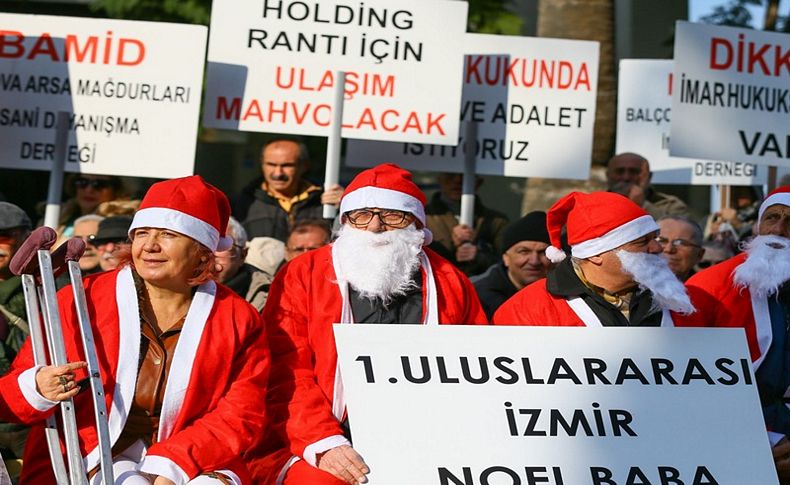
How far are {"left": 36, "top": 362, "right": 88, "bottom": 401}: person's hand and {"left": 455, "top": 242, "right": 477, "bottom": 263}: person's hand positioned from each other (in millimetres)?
3618

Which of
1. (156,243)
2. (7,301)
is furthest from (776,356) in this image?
(7,301)

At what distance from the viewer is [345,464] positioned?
185 inches

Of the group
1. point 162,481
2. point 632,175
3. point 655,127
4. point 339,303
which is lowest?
point 162,481

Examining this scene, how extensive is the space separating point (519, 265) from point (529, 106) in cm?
173

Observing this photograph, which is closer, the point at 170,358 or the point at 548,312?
the point at 170,358

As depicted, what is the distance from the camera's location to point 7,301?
578 cm

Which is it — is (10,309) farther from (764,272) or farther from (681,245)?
(681,245)

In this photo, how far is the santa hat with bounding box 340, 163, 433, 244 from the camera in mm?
5516

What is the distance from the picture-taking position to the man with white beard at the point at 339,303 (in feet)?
16.7

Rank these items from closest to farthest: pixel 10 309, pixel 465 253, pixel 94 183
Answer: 1. pixel 10 309
2. pixel 465 253
3. pixel 94 183

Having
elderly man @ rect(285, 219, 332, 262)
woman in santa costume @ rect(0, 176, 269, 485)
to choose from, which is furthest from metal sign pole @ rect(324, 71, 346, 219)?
woman in santa costume @ rect(0, 176, 269, 485)

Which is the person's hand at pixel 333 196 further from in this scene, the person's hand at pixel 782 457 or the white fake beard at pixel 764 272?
the person's hand at pixel 782 457

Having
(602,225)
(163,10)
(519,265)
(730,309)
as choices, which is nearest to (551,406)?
(602,225)

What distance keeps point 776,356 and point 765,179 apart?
4250mm
